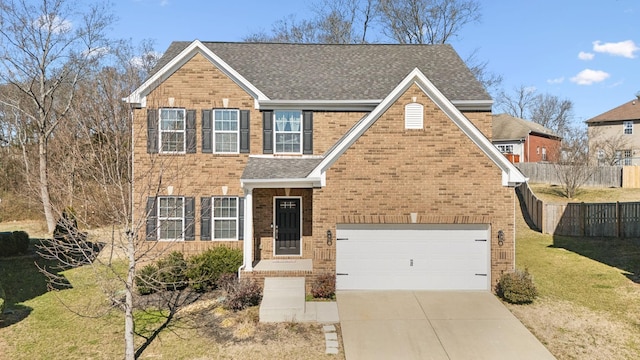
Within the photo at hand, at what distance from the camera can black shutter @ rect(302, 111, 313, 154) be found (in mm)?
14516

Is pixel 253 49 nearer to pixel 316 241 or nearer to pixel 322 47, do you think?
pixel 322 47

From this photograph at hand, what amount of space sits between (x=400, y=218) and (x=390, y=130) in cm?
275

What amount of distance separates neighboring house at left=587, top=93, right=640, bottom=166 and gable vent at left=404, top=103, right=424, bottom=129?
106 ft

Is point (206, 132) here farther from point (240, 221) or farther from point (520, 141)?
point (520, 141)

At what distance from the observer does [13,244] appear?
17797 mm

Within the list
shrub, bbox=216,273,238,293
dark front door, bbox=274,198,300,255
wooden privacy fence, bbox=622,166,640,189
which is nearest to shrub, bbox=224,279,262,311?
shrub, bbox=216,273,238,293

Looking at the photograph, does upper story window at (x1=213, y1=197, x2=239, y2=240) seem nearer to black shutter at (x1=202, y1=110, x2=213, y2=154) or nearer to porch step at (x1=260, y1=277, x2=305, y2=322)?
black shutter at (x1=202, y1=110, x2=213, y2=154)

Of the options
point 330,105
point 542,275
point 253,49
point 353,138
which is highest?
point 253,49

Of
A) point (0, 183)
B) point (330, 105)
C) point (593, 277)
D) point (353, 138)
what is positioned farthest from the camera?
point (0, 183)

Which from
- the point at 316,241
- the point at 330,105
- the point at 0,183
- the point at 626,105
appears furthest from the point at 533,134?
the point at 0,183

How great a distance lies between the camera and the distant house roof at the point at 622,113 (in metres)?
39.8

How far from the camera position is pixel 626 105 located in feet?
136

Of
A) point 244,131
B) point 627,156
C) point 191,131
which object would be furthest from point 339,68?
point 627,156

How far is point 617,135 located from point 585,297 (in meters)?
37.9
